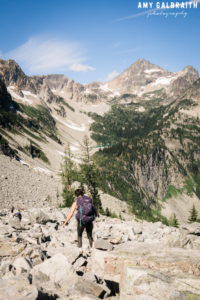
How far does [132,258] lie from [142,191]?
177686 mm

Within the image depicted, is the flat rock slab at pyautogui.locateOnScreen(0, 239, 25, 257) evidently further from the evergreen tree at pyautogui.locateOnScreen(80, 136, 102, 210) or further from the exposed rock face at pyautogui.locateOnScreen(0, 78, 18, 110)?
the exposed rock face at pyautogui.locateOnScreen(0, 78, 18, 110)

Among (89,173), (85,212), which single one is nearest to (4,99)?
(89,173)

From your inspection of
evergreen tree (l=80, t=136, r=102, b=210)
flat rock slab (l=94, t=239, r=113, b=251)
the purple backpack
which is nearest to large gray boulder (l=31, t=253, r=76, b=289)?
flat rock slab (l=94, t=239, r=113, b=251)

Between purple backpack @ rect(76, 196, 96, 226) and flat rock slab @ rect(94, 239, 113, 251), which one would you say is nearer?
flat rock slab @ rect(94, 239, 113, 251)

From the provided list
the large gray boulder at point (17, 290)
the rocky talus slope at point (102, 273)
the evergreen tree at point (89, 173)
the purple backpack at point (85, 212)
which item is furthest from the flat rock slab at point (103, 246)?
Result: the evergreen tree at point (89, 173)

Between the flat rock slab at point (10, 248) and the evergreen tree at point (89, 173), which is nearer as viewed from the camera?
the flat rock slab at point (10, 248)

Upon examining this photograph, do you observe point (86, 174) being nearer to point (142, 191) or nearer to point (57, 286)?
point (57, 286)

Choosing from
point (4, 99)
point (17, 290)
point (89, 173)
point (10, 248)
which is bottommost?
point (17, 290)

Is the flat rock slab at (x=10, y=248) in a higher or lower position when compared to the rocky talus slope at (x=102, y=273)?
higher

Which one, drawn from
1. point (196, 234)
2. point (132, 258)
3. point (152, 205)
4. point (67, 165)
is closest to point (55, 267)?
A: point (132, 258)

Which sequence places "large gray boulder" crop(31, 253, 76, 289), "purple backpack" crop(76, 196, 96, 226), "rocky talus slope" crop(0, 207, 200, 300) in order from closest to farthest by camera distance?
"rocky talus slope" crop(0, 207, 200, 300)
"large gray boulder" crop(31, 253, 76, 289)
"purple backpack" crop(76, 196, 96, 226)

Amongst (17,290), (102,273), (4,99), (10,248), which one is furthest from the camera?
(4,99)

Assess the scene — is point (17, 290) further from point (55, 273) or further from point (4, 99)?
point (4, 99)

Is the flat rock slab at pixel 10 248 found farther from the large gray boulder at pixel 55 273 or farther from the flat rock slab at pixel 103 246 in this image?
the flat rock slab at pixel 103 246
